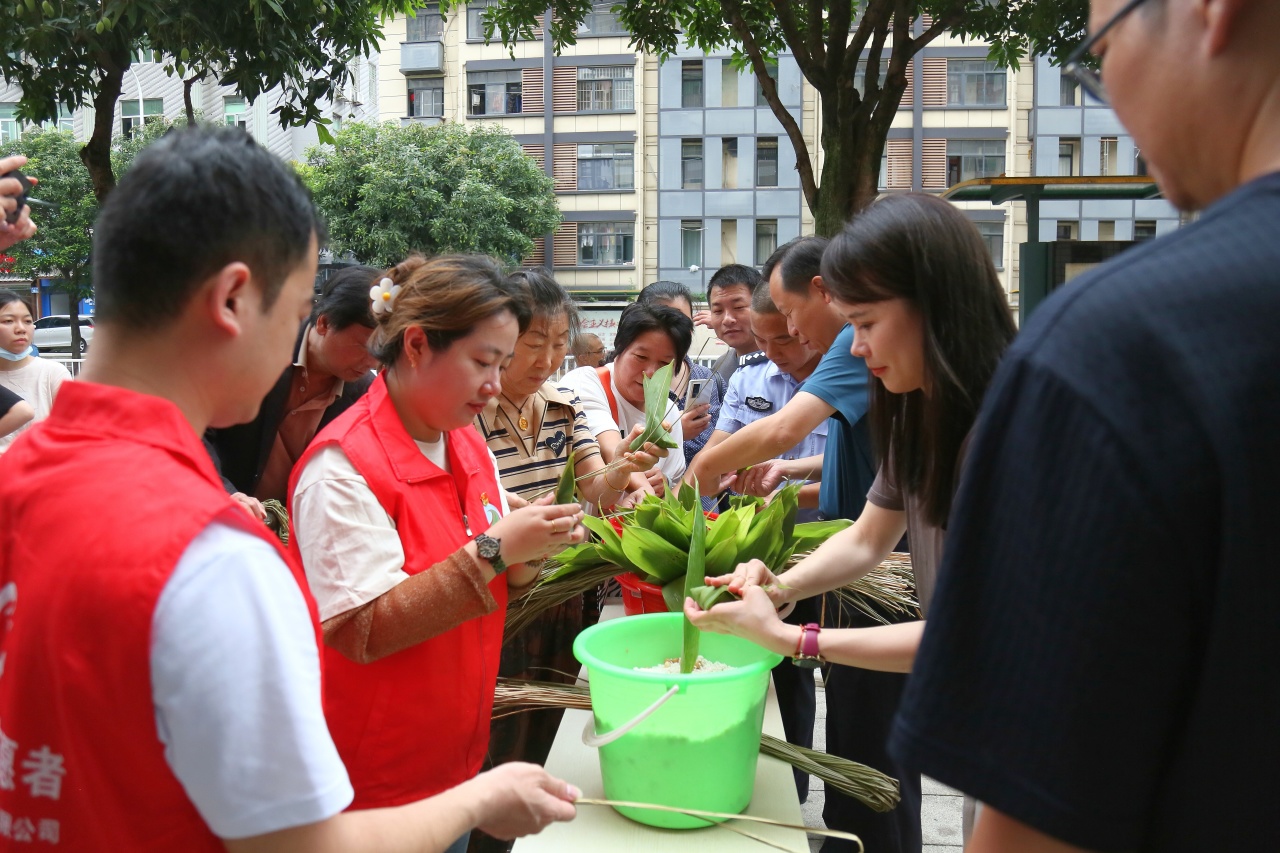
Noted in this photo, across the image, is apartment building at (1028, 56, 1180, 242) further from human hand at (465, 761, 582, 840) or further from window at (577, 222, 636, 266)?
human hand at (465, 761, 582, 840)

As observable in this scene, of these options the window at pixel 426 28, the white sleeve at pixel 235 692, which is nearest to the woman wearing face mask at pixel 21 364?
the white sleeve at pixel 235 692

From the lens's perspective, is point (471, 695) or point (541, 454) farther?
point (541, 454)

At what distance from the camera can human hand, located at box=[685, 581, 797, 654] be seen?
164 centimetres

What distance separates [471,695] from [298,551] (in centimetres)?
39

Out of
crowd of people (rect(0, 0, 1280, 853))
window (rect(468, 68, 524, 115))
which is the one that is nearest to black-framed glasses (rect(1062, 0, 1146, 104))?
crowd of people (rect(0, 0, 1280, 853))

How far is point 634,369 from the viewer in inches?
147

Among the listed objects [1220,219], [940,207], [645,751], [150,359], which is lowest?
[645,751]

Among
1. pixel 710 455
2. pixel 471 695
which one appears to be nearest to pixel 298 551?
pixel 471 695

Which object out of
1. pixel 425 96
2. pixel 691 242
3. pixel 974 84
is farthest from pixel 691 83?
pixel 425 96

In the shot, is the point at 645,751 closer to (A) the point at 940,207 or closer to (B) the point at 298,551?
(B) the point at 298,551

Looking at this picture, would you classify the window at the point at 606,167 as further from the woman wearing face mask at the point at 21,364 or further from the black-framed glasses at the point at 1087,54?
the black-framed glasses at the point at 1087,54

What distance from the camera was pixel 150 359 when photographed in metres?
0.93

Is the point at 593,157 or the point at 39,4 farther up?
the point at 593,157

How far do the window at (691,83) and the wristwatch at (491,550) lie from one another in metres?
27.2
